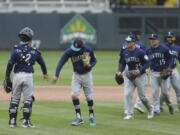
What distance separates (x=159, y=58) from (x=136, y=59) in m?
0.90

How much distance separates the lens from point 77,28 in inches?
1681

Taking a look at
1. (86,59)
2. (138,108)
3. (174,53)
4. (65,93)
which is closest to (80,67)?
(86,59)

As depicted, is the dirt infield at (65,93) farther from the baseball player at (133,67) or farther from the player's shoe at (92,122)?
the player's shoe at (92,122)

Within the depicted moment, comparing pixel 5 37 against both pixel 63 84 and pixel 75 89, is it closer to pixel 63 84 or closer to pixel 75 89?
pixel 63 84

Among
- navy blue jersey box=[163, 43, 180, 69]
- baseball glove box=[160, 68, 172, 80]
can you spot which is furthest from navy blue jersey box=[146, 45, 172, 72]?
navy blue jersey box=[163, 43, 180, 69]

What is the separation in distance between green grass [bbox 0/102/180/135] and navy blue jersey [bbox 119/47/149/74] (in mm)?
1199

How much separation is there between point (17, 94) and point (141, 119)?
313 centimetres

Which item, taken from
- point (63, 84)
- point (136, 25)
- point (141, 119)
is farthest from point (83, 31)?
point (141, 119)

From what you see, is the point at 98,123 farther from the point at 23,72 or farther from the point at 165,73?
the point at 165,73

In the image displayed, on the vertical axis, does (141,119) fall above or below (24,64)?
below

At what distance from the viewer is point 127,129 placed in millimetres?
12430

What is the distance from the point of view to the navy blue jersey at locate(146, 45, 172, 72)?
14.7 meters

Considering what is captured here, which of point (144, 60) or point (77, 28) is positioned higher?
point (144, 60)

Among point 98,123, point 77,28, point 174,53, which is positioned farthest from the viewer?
point 77,28
